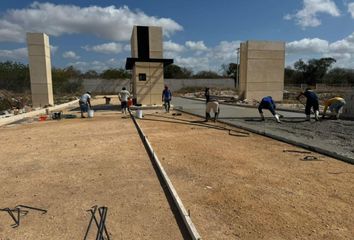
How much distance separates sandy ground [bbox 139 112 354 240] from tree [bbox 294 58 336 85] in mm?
67300

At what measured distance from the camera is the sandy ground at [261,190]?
3.13 meters

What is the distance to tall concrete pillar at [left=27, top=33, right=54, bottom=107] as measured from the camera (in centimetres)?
2173

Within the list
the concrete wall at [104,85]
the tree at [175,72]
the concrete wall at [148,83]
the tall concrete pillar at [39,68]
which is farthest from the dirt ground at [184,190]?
the tree at [175,72]

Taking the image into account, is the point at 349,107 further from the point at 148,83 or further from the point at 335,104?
the point at 148,83

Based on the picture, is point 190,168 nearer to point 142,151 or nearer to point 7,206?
point 142,151

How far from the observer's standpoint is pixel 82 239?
2977 millimetres

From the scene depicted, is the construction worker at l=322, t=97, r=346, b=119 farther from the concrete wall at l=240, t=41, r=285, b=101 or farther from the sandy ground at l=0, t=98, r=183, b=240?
the concrete wall at l=240, t=41, r=285, b=101

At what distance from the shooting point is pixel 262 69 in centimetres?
2838

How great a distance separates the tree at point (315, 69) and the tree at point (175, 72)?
29.2 metres

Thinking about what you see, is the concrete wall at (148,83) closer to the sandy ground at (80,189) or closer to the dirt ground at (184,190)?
the sandy ground at (80,189)

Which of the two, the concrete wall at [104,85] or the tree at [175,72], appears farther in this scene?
the tree at [175,72]

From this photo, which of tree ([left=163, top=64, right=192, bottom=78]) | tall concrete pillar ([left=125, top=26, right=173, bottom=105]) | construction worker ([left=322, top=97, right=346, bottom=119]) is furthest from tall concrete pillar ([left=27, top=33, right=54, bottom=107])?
tree ([left=163, top=64, right=192, bottom=78])

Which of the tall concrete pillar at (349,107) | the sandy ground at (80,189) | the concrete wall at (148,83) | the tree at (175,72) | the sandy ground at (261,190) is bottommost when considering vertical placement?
the sandy ground at (80,189)

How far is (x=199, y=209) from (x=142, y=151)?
3422 millimetres
